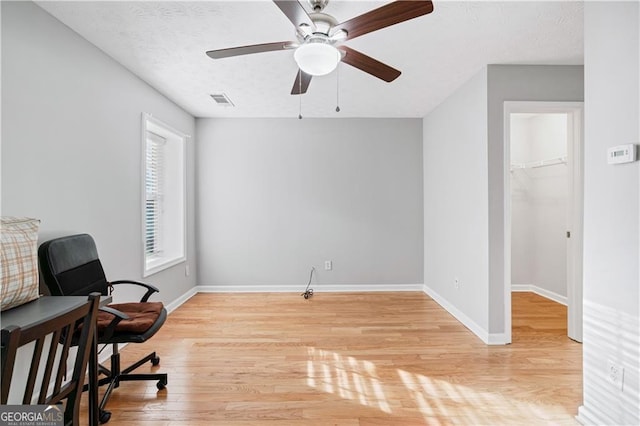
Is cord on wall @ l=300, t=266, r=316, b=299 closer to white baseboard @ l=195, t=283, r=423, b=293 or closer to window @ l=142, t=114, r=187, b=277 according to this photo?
white baseboard @ l=195, t=283, r=423, b=293

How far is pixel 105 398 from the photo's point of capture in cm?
198

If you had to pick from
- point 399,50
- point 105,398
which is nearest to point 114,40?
point 399,50

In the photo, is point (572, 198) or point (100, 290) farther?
point (572, 198)

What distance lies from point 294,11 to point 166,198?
3.40 m

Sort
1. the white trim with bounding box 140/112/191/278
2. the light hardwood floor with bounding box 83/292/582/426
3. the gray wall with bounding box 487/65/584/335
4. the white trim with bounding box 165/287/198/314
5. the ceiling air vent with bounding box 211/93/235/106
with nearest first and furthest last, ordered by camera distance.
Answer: the light hardwood floor with bounding box 83/292/582/426 < the gray wall with bounding box 487/65/584/335 < the white trim with bounding box 140/112/191/278 < the ceiling air vent with bounding box 211/93/235/106 < the white trim with bounding box 165/287/198/314

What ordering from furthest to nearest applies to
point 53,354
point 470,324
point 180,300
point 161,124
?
point 180,300, point 161,124, point 470,324, point 53,354

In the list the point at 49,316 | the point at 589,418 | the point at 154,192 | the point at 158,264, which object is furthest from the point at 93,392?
the point at 154,192

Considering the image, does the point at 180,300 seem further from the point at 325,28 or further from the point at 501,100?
the point at 501,100

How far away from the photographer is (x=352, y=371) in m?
2.49

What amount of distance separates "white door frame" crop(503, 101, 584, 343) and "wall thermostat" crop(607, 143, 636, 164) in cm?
127

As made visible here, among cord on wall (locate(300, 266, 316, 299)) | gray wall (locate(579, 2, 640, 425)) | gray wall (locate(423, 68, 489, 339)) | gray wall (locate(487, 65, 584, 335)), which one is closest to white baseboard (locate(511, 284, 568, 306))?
gray wall (locate(423, 68, 489, 339))

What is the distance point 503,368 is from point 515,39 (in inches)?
102

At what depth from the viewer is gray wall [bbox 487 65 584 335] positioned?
295 cm

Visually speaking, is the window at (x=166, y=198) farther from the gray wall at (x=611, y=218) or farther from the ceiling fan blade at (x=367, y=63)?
the gray wall at (x=611, y=218)
